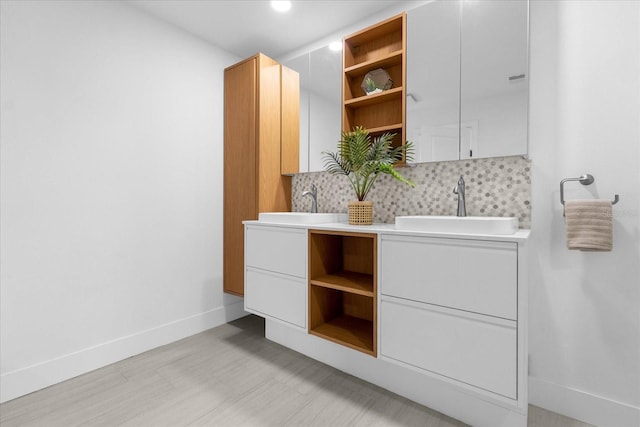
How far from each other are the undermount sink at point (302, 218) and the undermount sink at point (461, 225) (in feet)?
1.94

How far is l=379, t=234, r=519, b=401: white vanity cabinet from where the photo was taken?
1.18m

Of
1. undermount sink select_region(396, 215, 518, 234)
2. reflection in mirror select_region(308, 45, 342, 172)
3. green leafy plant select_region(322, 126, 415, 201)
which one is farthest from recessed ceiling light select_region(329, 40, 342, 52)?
undermount sink select_region(396, 215, 518, 234)

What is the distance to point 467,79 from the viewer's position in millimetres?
1711

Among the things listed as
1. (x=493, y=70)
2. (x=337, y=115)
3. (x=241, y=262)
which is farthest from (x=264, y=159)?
(x=493, y=70)

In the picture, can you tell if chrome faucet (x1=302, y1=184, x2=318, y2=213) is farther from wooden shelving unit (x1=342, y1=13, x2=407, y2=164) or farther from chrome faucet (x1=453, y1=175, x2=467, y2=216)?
chrome faucet (x1=453, y1=175, x2=467, y2=216)

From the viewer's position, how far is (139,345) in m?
2.16

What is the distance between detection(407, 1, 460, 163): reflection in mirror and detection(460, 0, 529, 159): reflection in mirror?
49 millimetres

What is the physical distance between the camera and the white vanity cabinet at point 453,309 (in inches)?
46.4

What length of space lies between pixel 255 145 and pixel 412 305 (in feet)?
5.46

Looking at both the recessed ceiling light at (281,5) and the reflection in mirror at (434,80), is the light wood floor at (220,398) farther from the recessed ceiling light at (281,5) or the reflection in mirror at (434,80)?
the recessed ceiling light at (281,5)

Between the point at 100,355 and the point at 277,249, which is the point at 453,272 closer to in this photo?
the point at 277,249

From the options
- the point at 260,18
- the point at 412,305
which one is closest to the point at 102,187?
the point at 260,18

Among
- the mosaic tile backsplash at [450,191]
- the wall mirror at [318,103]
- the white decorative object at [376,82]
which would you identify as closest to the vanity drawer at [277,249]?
the mosaic tile backsplash at [450,191]

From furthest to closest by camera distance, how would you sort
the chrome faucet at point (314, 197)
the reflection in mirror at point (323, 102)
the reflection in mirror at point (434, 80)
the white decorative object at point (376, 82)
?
1. the chrome faucet at point (314, 197)
2. the reflection in mirror at point (323, 102)
3. the white decorative object at point (376, 82)
4. the reflection in mirror at point (434, 80)
